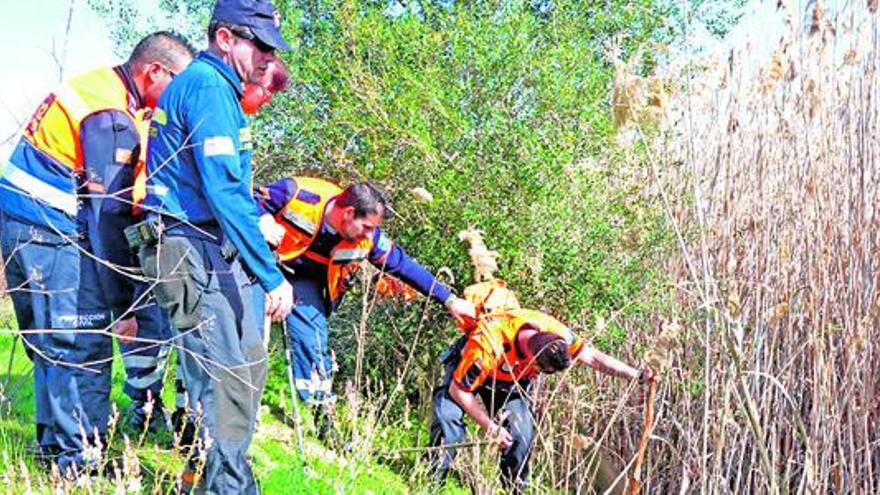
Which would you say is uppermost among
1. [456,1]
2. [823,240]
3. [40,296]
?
[456,1]

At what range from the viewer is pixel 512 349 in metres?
5.06

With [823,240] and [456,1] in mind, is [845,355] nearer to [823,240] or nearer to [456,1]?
[823,240]

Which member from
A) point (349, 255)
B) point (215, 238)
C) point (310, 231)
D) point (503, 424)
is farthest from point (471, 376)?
point (215, 238)

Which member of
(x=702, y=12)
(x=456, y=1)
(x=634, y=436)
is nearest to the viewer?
(x=634, y=436)

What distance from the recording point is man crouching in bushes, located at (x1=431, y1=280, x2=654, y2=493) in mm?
4797

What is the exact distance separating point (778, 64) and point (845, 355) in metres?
1.56

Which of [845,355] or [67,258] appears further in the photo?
[845,355]

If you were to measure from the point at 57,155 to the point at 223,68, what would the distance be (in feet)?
3.06

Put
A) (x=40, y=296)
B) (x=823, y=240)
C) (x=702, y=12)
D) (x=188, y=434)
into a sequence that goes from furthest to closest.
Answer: (x=702, y=12)
(x=823, y=240)
(x=188, y=434)
(x=40, y=296)

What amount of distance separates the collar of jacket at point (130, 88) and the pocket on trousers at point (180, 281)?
1.05 m

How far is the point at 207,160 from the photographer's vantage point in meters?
3.22

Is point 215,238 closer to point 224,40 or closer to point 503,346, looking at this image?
point 224,40

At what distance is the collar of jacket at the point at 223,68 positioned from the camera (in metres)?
3.38

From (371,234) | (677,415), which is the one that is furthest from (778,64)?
(371,234)
